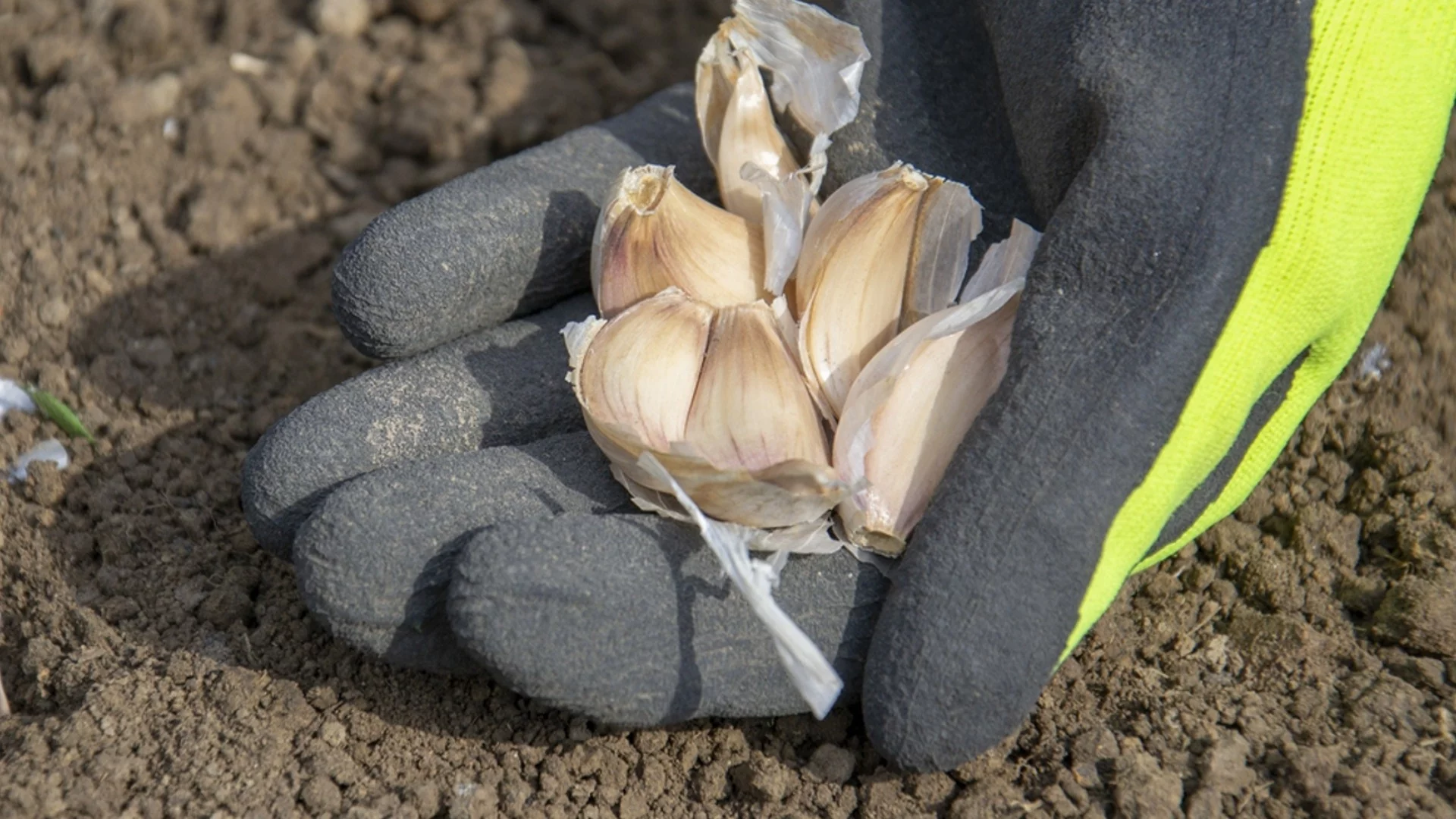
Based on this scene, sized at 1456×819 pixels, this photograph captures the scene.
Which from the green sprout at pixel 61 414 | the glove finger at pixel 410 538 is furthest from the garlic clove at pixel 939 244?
the green sprout at pixel 61 414

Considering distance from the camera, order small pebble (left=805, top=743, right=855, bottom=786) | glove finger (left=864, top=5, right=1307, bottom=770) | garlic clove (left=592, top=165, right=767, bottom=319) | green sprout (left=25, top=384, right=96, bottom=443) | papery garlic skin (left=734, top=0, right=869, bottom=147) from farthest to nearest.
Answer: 1. green sprout (left=25, top=384, right=96, bottom=443)
2. papery garlic skin (left=734, top=0, right=869, bottom=147)
3. garlic clove (left=592, top=165, right=767, bottom=319)
4. small pebble (left=805, top=743, right=855, bottom=786)
5. glove finger (left=864, top=5, right=1307, bottom=770)

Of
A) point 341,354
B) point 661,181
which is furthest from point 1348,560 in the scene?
point 341,354

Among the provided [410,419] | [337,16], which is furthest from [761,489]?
[337,16]

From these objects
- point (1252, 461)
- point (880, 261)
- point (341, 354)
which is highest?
point (880, 261)

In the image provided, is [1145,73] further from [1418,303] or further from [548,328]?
[548,328]

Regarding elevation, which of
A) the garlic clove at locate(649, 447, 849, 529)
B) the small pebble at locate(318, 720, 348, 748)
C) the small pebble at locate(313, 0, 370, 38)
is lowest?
the small pebble at locate(318, 720, 348, 748)

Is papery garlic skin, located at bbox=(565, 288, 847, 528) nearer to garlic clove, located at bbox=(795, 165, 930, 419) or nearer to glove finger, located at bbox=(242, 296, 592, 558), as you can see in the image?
garlic clove, located at bbox=(795, 165, 930, 419)

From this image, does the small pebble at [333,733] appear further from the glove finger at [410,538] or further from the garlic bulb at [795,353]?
the garlic bulb at [795,353]

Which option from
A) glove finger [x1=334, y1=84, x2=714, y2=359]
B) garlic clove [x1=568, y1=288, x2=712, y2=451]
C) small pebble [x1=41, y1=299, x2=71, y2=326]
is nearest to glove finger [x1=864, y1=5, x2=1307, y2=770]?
garlic clove [x1=568, y1=288, x2=712, y2=451]
